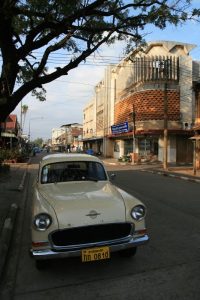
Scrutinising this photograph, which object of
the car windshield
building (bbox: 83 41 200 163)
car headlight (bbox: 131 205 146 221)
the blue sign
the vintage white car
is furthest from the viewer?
the blue sign

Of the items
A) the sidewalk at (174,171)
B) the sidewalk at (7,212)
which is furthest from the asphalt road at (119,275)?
the sidewalk at (174,171)

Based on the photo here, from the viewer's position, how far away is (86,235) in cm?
568

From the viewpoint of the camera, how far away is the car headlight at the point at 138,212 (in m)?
5.99

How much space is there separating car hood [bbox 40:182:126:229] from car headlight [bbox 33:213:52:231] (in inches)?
5.8

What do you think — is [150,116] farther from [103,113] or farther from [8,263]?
[8,263]

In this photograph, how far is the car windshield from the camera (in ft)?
25.1

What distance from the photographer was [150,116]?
45.3 metres

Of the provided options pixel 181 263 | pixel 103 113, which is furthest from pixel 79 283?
pixel 103 113

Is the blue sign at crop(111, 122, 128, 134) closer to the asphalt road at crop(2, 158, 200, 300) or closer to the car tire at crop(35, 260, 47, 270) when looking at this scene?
the asphalt road at crop(2, 158, 200, 300)

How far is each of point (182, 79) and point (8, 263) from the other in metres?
42.3

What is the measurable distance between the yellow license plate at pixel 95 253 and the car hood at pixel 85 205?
1.21 feet

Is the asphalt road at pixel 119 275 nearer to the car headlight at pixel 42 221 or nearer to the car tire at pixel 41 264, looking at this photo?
the car tire at pixel 41 264

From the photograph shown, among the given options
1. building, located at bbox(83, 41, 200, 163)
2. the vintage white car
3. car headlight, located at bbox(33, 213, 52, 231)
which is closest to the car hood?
the vintage white car

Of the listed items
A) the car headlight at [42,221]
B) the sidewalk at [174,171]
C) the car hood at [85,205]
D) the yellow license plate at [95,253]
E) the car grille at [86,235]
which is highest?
the car hood at [85,205]
